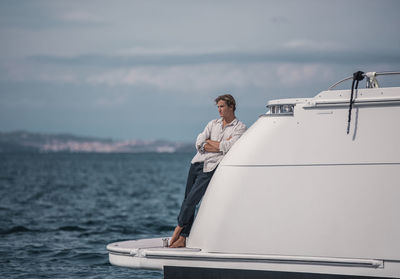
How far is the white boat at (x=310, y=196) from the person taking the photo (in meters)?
6.68

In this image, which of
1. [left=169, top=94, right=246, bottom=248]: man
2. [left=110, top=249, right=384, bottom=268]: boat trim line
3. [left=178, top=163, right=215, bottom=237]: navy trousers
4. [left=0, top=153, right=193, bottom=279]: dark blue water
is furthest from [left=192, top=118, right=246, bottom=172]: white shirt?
[left=0, top=153, right=193, bottom=279]: dark blue water

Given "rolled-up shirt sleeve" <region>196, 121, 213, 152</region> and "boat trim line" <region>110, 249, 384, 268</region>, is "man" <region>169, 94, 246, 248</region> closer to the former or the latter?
"rolled-up shirt sleeve" <region>196, 121, 213, 152</region>

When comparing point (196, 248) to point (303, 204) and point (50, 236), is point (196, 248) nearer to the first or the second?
point (303, 204)

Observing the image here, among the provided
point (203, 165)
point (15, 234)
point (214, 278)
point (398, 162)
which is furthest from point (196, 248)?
Answer: point (15, 234)

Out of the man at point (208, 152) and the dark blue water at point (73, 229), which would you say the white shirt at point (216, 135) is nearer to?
the man at point (208, 152)

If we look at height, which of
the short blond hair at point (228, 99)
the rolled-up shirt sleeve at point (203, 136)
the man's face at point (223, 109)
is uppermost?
the short blond hair at point (228, 99)

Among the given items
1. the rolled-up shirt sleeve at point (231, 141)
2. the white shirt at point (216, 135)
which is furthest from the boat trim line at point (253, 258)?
the rolled-up shirt sleeve at point (231, 141)

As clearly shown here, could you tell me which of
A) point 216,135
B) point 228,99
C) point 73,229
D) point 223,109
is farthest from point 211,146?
point 73,229

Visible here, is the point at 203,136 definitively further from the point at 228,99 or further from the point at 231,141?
the point at 228,99

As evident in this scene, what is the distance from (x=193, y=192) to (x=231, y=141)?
80 centimetres

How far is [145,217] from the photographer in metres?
24.5

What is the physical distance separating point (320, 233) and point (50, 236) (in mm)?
12726

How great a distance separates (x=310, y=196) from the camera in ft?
22.6

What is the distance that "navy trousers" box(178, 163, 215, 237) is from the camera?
7.96m
